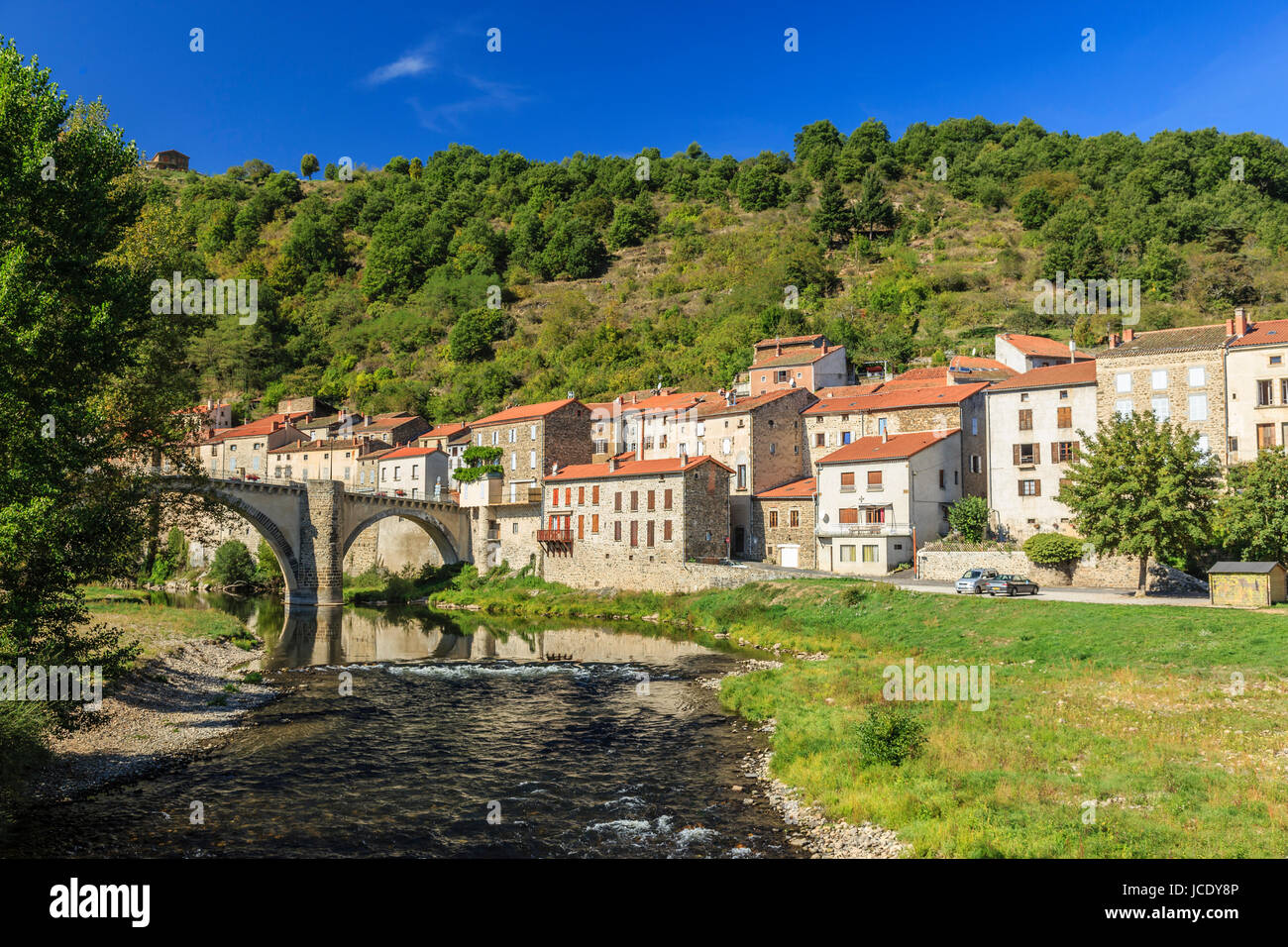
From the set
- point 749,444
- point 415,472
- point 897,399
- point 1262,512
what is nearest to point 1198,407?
point 1262,512

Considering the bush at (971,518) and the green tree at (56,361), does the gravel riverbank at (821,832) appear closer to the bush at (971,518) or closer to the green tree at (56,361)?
the green tree at (56,361)

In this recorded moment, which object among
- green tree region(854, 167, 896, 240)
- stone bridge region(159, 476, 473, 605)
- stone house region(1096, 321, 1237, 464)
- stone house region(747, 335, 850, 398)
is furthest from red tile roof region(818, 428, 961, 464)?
green tree region(854, 167, 896, 240)

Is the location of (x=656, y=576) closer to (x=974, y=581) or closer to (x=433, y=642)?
(x=433, y=642)

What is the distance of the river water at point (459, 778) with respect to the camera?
15.5 meters

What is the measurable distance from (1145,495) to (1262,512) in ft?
15.4

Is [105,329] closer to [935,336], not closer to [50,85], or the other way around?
[50,85]

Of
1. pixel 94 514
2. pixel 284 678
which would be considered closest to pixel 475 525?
pixel 284 678

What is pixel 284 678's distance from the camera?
3312cm

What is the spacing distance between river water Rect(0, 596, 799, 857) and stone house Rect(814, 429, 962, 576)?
20.4 m

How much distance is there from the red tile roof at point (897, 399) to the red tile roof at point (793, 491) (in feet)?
21.0

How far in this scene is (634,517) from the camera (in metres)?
58.3

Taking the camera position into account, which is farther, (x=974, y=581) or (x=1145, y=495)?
(x=974, y=581)

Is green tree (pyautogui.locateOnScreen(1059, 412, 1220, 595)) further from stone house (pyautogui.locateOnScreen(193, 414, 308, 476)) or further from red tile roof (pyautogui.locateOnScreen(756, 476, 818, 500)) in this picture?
stone house (pyautogui.locateOnScreen(193, 414, 308, 476))

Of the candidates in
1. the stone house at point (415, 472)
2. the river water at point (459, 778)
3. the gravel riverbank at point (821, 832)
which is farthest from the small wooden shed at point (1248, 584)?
the stone house at point (415, 472)
